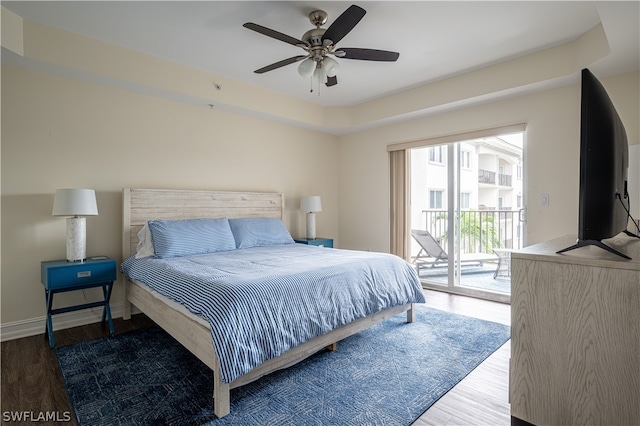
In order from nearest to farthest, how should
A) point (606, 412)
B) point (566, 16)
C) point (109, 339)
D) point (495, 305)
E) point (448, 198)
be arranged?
point (606, 412) < point (566, 16) < point (109, 339) < point (495, 305) < point (448, 198)

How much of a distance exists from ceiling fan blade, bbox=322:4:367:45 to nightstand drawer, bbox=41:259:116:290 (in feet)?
8.66

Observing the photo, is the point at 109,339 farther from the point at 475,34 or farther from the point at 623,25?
the point at 623,25

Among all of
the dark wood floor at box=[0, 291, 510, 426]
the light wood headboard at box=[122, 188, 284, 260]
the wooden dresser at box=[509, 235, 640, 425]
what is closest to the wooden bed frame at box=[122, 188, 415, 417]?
the light wood headboard at box=[122, 188, 284, 260]

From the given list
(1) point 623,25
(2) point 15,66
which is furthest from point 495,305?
(2) point 15,66

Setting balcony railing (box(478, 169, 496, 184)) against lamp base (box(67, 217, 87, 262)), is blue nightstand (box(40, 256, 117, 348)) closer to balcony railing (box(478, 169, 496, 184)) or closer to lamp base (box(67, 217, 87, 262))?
lamp base (box(67, 217, 87, 262))

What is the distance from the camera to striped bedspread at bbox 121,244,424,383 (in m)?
1.72

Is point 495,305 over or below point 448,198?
below

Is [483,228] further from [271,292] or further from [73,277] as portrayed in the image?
[73,277]

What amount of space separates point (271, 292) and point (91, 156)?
2.51 meters

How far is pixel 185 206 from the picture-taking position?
3.66 m

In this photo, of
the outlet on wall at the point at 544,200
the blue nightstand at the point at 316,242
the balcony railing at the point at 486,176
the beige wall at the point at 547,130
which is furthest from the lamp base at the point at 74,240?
the balcony railing at the point at 486,176

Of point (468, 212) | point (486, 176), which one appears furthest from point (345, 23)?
point (468, 212)

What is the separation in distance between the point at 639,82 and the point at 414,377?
324 centimetres

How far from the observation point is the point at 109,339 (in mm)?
2703
